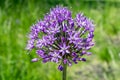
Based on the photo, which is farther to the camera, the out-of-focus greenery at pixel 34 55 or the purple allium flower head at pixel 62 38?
the out-of-focus greenery at pixel 34 55

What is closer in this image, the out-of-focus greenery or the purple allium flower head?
the purple allium flower head

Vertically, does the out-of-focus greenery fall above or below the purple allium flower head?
above

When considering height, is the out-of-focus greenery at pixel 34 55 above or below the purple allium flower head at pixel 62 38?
above

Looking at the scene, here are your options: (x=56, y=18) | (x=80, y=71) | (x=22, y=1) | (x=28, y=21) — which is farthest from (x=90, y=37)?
(x=22, y=1)

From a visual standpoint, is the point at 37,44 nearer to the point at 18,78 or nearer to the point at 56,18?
the point at 56,18

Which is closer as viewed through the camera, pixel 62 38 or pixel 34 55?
pixel 62 38

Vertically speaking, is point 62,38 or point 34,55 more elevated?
point 34,55

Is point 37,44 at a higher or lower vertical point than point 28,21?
lower

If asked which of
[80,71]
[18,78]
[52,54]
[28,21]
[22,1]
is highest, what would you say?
[22,1]
